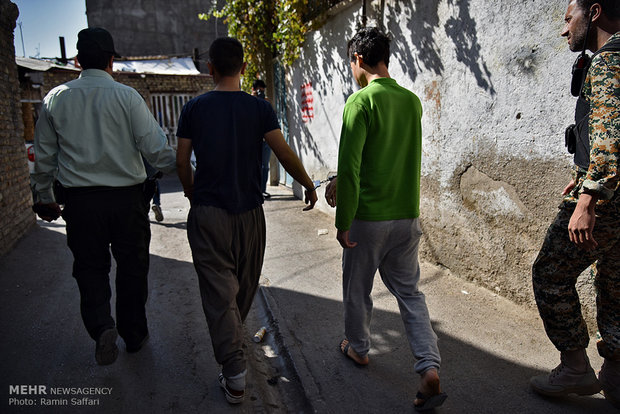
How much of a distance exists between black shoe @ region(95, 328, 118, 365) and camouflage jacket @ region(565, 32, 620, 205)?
101 inches

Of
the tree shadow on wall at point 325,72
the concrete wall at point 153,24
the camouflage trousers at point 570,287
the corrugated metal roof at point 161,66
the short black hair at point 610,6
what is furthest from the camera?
the concrete wall at point 153,24

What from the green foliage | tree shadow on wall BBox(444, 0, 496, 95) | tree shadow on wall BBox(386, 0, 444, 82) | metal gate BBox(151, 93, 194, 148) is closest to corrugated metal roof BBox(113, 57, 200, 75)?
metal gate BBox(151, 93, 194, 148)

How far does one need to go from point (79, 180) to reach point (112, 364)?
1182 mm

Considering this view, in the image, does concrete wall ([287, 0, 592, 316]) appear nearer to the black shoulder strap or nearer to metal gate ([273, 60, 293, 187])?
the black shoulder strap

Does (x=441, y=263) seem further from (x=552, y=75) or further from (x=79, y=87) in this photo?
(x=79, y=87)

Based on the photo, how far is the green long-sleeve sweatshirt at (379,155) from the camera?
2.21 m

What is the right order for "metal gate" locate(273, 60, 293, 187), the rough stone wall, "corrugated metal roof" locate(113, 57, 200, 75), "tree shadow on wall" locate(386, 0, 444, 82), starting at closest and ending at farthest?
"tree shadow on wall" locate(386, 0, 444, 82), the rough stone wall, "metal gate" locate(273, 60, 293, 187), "corrugated metal roof" locate(113, 57, 200, 75)

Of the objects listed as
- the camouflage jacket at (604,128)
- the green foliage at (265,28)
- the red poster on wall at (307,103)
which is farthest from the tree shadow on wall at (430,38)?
the red poster on wall at (307,103)

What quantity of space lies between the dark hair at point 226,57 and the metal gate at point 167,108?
13.7m

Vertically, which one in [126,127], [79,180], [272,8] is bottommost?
[79,180]

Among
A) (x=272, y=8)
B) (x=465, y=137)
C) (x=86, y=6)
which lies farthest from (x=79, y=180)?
(x=86, y=6)

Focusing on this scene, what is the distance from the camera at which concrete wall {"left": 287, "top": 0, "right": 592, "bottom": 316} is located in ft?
9.52

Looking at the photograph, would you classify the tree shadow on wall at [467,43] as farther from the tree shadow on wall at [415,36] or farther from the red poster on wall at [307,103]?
the red poster on wall at [307,103]

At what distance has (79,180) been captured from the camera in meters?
2.48
